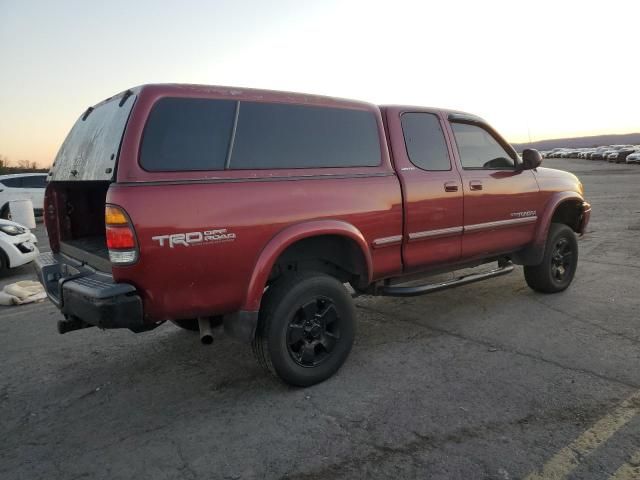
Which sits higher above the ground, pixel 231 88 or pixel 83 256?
pixel 231 88

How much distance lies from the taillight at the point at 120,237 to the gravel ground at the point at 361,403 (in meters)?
1.09

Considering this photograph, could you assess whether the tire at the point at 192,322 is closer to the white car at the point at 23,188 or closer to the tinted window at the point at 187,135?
the tinted window at the point at 187,135

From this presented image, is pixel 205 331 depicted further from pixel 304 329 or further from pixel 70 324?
pixel 70 324

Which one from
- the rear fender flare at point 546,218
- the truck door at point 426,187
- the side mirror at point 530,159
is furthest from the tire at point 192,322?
the rear fender flare at point 546,218

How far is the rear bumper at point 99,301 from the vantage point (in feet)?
9.17

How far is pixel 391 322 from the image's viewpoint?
4.86m

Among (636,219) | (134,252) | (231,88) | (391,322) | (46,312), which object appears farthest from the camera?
(636,219)

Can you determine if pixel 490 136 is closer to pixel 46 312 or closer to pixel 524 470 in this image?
pixel 524 470

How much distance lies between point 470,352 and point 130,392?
262cm

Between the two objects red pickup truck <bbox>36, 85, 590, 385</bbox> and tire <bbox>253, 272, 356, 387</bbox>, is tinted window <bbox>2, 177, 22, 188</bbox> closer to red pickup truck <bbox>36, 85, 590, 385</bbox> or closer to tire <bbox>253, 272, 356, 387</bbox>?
red pickup truck <bbox>36, 85, 590, 385</bbox>

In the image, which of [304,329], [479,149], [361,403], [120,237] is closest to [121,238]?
[120,237]

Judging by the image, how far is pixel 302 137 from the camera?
3545 millimetres

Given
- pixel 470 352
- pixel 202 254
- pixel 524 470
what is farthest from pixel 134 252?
pixel 470 352

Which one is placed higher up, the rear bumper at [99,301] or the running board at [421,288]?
the rear bumper at [99,301]
